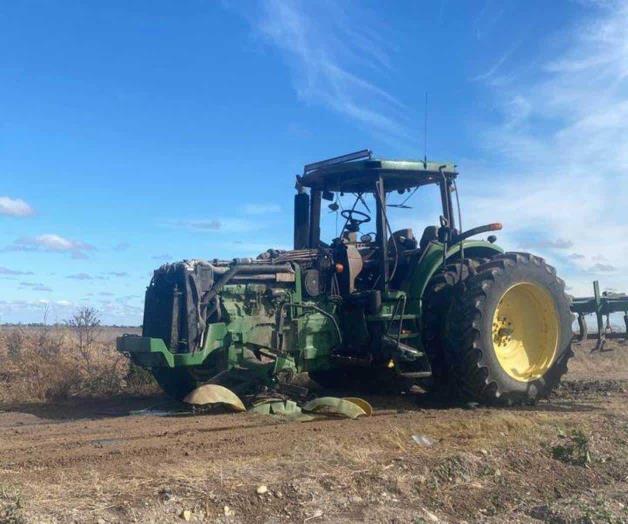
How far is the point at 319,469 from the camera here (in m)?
5.06

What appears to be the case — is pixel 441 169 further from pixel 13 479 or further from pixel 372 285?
pixel 13 479

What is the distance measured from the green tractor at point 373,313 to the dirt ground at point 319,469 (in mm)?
807

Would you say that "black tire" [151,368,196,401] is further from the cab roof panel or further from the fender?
the cab roof panel

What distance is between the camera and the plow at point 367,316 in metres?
8.07

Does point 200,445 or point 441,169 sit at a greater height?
point 441,169

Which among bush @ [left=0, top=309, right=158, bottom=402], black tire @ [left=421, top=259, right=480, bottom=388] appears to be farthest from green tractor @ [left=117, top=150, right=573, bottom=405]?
bush @ [left=0, top=309, right=158, bottom=402]

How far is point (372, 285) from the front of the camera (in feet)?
30.9

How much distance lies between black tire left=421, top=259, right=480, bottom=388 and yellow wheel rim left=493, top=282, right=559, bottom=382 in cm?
69

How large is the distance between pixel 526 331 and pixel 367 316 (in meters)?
2.21

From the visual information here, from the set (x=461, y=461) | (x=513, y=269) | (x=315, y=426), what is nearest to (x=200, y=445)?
(x=315, y=426)

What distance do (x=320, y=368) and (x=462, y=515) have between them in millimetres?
4541

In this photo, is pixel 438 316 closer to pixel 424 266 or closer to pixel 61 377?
pixel 424 266

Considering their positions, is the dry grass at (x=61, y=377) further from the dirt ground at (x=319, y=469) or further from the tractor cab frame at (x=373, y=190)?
the tractor cab frame at (x=373, y=190)

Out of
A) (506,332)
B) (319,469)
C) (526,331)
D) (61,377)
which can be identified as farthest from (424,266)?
(61,377)
